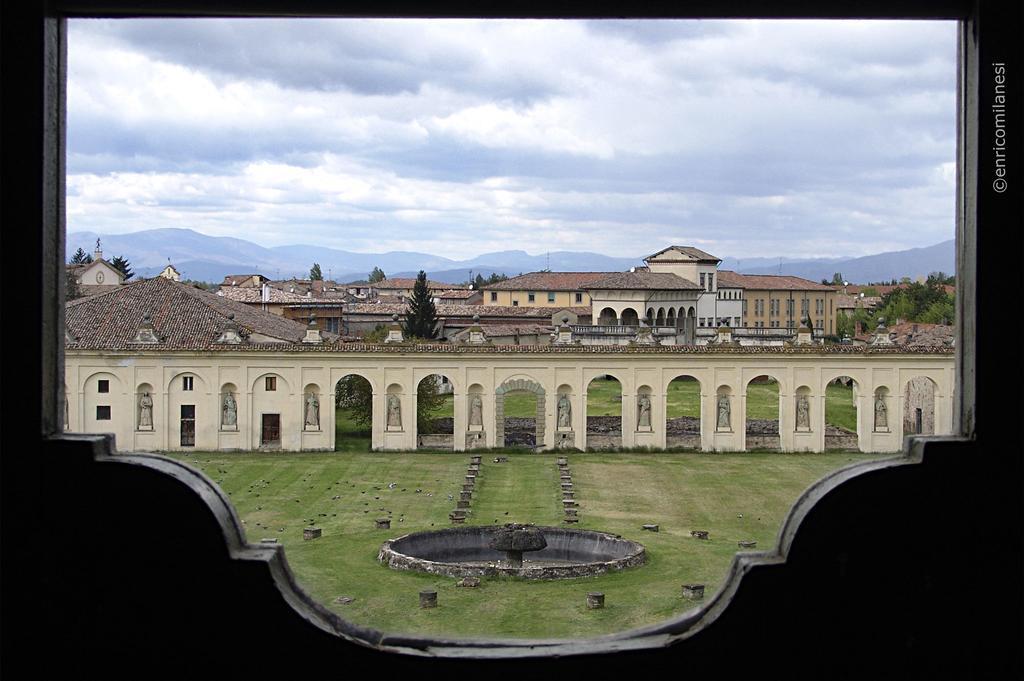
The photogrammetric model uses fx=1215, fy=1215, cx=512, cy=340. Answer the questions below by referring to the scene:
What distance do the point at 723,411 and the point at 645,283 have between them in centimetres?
2020

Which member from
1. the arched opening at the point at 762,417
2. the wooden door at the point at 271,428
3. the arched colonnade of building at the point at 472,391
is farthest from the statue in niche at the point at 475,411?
the arched opening at the point at 762,417

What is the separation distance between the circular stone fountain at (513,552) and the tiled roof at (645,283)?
110 ft

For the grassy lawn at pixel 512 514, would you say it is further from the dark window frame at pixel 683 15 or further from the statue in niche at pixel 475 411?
the dark window frame at pixel 683 15

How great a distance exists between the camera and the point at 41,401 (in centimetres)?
258

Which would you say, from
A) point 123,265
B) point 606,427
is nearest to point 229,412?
point 606,427

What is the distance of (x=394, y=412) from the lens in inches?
1283

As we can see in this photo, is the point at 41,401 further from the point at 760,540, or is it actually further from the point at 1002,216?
the point at 760,540

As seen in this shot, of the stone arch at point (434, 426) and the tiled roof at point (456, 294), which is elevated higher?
the tiled roof at point (456, 294)

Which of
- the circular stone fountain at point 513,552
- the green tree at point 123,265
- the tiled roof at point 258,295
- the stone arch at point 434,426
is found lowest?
the circular stone fountain at point 513,552

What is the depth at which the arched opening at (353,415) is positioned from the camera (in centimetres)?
3312

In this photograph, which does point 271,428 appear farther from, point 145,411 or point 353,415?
point 353,415

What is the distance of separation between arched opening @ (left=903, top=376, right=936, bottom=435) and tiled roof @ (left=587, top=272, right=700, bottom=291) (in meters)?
17.8

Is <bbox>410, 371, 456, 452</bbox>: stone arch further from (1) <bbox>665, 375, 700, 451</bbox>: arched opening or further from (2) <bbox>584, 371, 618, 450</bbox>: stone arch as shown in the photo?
(1) <bbox>665, 375, 700, 451</bbox>: arched opening

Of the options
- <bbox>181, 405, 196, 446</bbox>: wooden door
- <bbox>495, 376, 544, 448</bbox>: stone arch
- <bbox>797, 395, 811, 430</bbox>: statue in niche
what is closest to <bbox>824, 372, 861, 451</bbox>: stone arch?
<bbox>797, 395, 811, 430</bbox>: statue in niche
